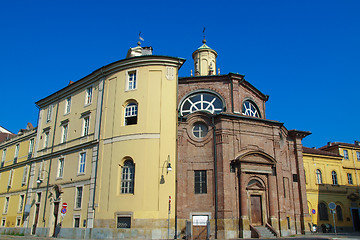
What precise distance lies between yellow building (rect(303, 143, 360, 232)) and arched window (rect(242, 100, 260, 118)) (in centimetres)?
1274

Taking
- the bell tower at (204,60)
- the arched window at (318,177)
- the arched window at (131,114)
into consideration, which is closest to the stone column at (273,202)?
the arched window at (131,114)

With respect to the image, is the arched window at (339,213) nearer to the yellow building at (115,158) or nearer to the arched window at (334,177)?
the arched window at (334,177)

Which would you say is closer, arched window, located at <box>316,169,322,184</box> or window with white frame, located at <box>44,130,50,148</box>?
window with white frame, located at <box>44,130,50,148</box>

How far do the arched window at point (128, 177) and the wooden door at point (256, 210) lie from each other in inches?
362

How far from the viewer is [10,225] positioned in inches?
1394

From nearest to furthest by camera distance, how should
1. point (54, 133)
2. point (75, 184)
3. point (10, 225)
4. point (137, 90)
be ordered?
point (137, 90), point (75, 184), point (54, 133), point (10, 225)

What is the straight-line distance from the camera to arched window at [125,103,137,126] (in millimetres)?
25844

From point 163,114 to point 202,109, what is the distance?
4.39 m

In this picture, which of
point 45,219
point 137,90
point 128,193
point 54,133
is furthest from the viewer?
point 54,133

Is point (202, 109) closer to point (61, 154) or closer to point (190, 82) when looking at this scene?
point (190, 82)

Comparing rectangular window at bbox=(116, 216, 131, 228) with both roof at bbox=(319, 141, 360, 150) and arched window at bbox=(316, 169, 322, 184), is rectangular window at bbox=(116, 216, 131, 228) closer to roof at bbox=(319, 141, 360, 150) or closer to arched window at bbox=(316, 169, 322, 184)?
arched window at bbox=(316, 169, 322, 184)

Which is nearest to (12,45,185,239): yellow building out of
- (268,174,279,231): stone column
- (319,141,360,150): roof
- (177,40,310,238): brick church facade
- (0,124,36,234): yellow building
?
(177,40,310,238): brick church facade

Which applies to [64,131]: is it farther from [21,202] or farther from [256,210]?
[256,210]

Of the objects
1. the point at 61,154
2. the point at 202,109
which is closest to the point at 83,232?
the point at 61,154
